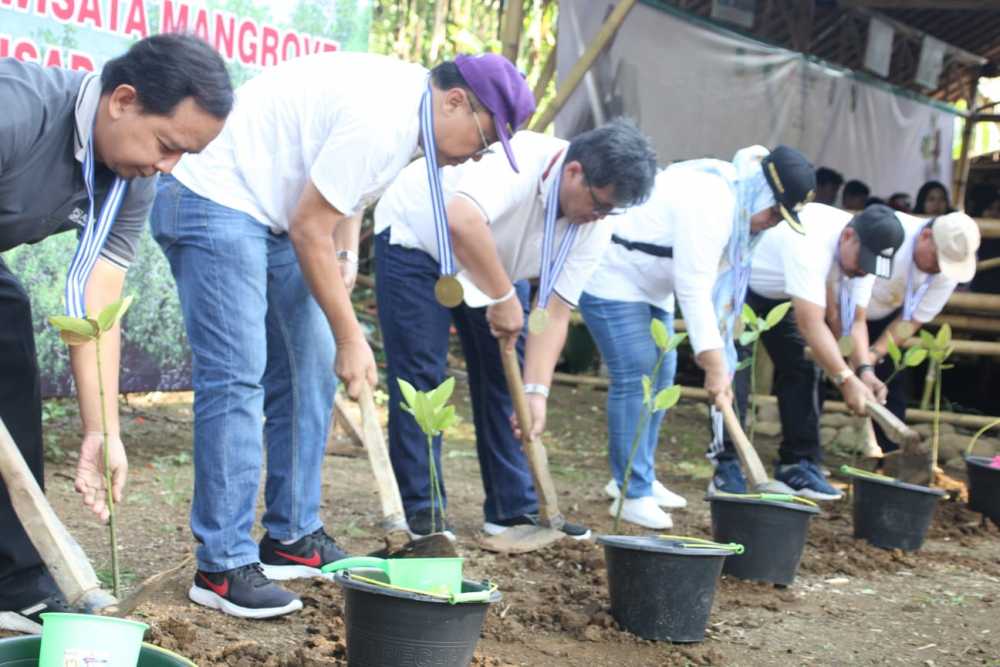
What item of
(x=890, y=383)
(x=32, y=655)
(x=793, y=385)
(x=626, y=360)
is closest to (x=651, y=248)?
(x=626, y=360)

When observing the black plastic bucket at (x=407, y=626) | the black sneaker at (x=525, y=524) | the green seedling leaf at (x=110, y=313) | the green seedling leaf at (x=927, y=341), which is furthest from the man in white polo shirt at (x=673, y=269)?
the green seedling leaf at (x=110, y=313)

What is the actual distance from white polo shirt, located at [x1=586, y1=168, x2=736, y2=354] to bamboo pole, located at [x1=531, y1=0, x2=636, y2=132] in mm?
1663

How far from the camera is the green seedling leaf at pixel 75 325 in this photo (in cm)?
223

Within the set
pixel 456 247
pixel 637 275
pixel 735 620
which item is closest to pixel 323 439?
pixel 456 247

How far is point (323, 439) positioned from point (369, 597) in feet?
3.40

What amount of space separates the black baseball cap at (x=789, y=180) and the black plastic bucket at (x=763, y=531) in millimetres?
1194

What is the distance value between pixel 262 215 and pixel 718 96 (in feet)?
17.1

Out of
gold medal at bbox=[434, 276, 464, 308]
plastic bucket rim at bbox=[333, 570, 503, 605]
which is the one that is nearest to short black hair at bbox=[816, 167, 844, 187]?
gold medal at bbox=[434, 276, 464, 308]

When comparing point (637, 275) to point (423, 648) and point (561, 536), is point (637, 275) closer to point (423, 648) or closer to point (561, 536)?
point (561, 536)

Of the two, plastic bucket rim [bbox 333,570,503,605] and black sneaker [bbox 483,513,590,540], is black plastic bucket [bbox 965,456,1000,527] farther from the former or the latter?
plastic bucket rim [bbox 333,570,503,605]

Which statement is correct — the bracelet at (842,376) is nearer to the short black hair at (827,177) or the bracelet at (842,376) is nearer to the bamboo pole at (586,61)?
the bamboo pole at (586,61)

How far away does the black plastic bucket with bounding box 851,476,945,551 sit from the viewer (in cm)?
457

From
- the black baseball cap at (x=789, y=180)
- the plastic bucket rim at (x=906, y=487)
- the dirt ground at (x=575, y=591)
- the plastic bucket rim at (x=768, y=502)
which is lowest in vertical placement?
the dirt ground at (x=575, y=591)

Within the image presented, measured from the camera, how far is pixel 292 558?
330 cm
